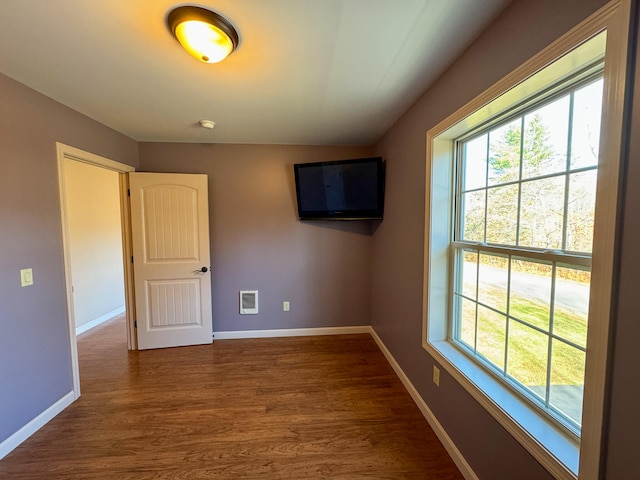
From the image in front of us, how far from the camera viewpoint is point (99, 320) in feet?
11.9

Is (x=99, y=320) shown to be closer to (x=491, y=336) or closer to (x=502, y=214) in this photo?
(x=491, y=336)

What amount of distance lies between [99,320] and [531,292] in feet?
15.9

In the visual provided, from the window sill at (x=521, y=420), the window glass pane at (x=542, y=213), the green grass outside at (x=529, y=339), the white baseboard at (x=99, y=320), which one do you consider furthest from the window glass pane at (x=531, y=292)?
the white baseboard at (x=99, y=320)

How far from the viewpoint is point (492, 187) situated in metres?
1.44

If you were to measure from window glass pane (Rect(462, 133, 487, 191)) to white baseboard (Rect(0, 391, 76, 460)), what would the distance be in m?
3.25

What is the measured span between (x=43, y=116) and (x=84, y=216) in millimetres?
2192

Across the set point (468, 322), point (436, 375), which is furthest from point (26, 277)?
point (468, 322)

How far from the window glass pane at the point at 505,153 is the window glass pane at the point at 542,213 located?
0.43 feet

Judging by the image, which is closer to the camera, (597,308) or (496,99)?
(597,308)

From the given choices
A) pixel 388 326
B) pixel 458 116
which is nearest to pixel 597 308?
pixel 458 116

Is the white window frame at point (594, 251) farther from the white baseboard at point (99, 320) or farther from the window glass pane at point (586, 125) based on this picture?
the white baseboard at point (99, 320)

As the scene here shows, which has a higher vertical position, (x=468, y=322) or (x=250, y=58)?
(x=250, y=58)

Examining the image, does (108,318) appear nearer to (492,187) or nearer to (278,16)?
(278,16)

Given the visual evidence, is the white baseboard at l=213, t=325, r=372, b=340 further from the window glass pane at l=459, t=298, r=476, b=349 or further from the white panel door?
the window glass pane at l=459, t=298, r=476, b=349
